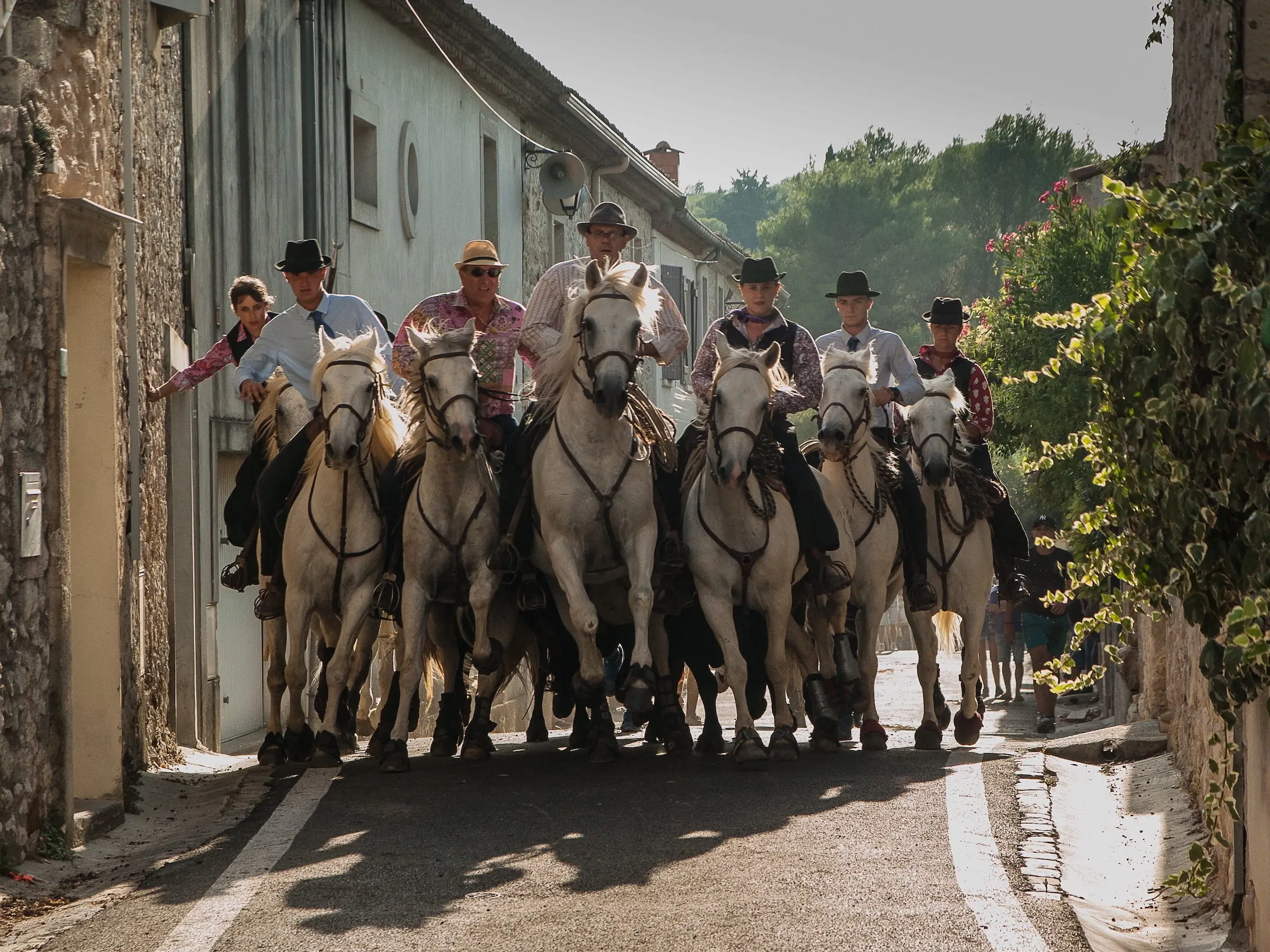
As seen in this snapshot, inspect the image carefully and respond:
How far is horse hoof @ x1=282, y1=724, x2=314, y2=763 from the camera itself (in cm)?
1021

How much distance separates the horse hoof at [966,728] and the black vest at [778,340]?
2.42m

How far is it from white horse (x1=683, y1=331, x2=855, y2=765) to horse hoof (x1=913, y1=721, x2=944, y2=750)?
1.11 m

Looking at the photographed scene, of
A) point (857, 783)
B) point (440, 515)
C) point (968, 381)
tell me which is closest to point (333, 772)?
point (440, 515)

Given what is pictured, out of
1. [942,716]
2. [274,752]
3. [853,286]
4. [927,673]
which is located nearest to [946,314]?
[853,286]

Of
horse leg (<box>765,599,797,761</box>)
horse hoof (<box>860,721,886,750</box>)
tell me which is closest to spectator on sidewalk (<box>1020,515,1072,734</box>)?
horse hoof (<box>860,721,886,750</box>)

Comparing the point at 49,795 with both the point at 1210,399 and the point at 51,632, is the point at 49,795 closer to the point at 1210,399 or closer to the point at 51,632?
the point at 51,632

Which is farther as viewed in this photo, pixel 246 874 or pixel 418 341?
pixel 418 341

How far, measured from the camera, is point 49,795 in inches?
308

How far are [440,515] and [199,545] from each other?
522 centimetres

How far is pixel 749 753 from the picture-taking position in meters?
9.47

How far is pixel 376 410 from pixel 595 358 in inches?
65.0

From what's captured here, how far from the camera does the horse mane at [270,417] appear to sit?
10.8 meters

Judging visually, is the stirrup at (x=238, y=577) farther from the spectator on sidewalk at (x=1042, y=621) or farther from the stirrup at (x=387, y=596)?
the spectator on sidewalk at (x=1042, y=621)

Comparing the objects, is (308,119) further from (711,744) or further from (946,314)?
(711,744)
